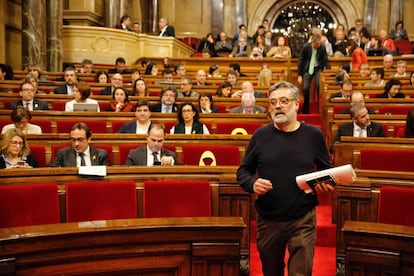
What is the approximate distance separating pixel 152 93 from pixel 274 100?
18.3 ft

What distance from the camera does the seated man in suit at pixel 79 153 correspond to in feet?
12.7

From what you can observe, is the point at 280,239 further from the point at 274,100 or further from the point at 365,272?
the point at 274,100

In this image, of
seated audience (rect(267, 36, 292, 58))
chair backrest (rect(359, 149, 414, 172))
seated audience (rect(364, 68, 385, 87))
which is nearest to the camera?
chair backrest (rect(359, 149, 414, 172))

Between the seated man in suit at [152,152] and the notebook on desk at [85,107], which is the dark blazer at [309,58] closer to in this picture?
the notebook on desk at [85,107]

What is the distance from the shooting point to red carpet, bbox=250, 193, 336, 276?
324 cm

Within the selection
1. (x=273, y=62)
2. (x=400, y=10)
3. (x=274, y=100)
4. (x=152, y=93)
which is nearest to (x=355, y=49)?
(x=273, y=62)

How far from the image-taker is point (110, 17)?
12719 millimetres

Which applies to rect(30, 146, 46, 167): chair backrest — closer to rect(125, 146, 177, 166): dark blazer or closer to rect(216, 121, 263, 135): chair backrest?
rect(125, 146, 177, 166): dark blazer

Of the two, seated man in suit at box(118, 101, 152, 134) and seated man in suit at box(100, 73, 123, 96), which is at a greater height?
seated man in suit at box(100, 73, 123, 96)

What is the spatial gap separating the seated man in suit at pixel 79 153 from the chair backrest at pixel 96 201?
37.0 inches

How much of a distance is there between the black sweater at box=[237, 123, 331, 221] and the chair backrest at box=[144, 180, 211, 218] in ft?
2.31

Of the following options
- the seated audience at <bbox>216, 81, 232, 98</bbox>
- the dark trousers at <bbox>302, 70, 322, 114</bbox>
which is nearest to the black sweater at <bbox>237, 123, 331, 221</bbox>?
the seated audience at <bbox>216, 81, 232, 98</bbox>

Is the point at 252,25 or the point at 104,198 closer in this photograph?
the point at 104,198

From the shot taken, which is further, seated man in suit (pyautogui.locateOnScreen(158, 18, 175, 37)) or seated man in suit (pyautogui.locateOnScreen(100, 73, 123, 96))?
seated man in suit (pyautogui.locateOnScreen(158, 18, 175, 37))
